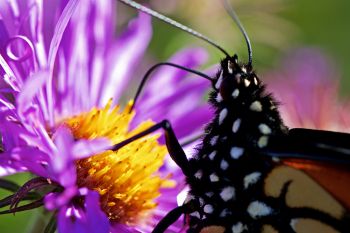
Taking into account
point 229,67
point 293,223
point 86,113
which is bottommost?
point 293,223

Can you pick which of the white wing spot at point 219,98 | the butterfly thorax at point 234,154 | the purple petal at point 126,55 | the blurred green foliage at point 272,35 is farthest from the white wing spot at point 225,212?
the purple petal at point 126,55

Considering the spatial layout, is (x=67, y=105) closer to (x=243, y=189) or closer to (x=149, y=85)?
(x=149, y=85)

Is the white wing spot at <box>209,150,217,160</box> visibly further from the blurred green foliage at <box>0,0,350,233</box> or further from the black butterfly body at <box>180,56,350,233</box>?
the blurred green foliage at <box>0,0,350,233</box>

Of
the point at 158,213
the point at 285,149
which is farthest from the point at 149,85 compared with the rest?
the point at 285,149

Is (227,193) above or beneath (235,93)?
beneath

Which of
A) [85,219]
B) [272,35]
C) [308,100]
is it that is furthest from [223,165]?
[272,35]

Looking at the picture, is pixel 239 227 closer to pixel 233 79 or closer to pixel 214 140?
pixel 214 140
